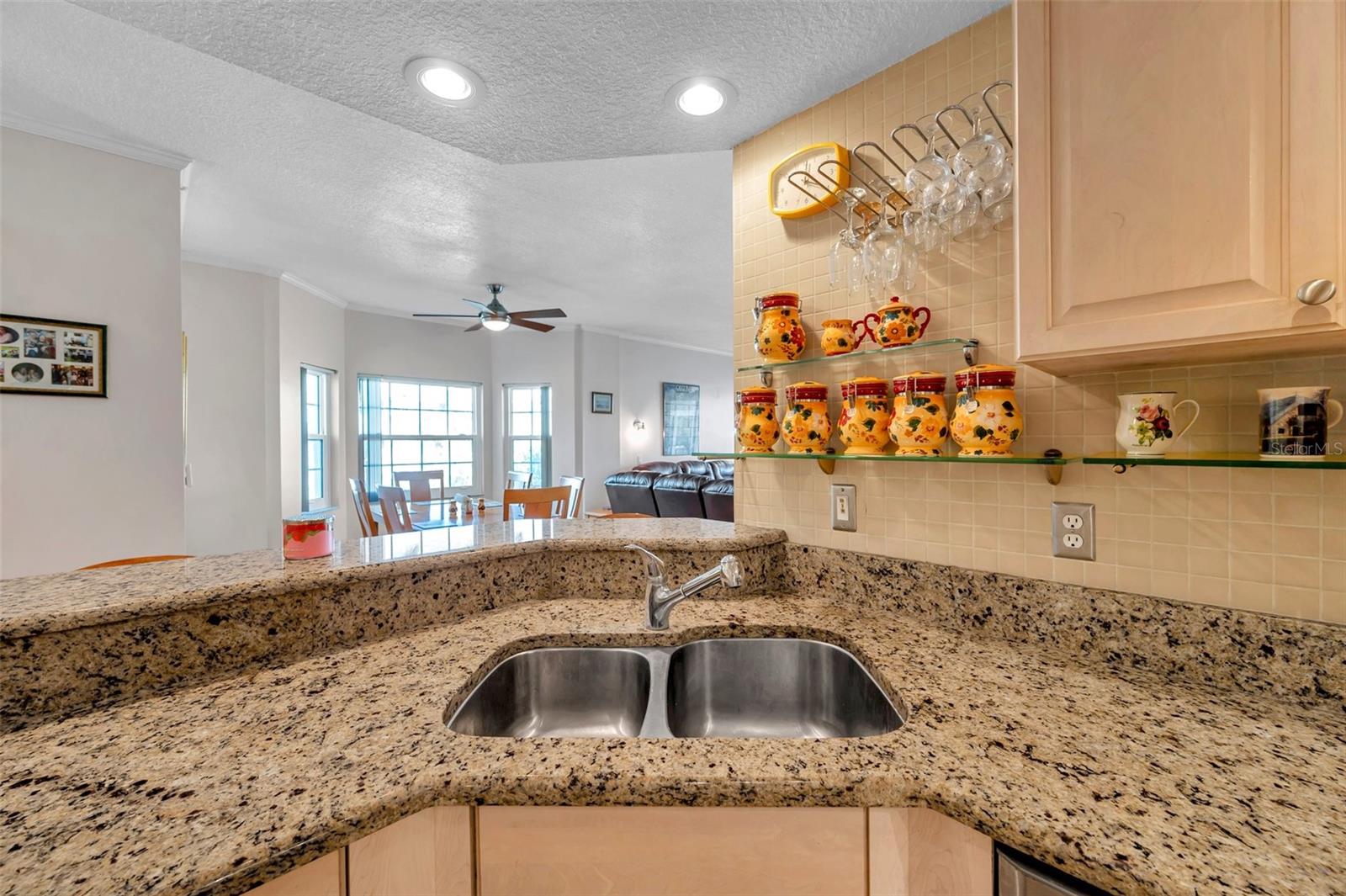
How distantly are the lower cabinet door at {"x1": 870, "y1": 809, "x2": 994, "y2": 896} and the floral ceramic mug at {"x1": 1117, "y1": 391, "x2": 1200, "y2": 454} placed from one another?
0.69 m

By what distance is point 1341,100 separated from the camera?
0.66 m

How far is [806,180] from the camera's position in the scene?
1.50 meters

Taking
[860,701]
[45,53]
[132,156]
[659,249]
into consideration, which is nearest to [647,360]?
[659,249]

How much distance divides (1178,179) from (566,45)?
1.27 metres

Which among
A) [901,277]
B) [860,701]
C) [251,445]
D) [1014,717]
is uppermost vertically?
[901,277]

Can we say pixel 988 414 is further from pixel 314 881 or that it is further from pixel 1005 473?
pixel 314 881

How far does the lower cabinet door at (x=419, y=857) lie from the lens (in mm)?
667

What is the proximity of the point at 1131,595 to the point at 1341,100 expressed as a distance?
0.79 meters

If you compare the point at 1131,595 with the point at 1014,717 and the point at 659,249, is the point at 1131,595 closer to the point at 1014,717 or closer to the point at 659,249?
the point at 1014,717

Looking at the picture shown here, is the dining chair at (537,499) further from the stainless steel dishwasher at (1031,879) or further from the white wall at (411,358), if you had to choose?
the stainless steel dishwasher at (1031,879)

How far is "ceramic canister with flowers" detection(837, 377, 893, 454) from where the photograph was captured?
132 centimetres

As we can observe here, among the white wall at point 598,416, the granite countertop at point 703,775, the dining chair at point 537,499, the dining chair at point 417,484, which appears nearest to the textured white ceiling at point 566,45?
the granite countertop at point 703,775

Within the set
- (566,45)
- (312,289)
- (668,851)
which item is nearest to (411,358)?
(312,289)

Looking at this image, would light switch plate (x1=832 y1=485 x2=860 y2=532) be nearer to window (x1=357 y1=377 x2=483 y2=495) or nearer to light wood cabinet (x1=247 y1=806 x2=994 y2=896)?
light wood cabinet (x1=247 y1=806 x2=994 y2=896)
